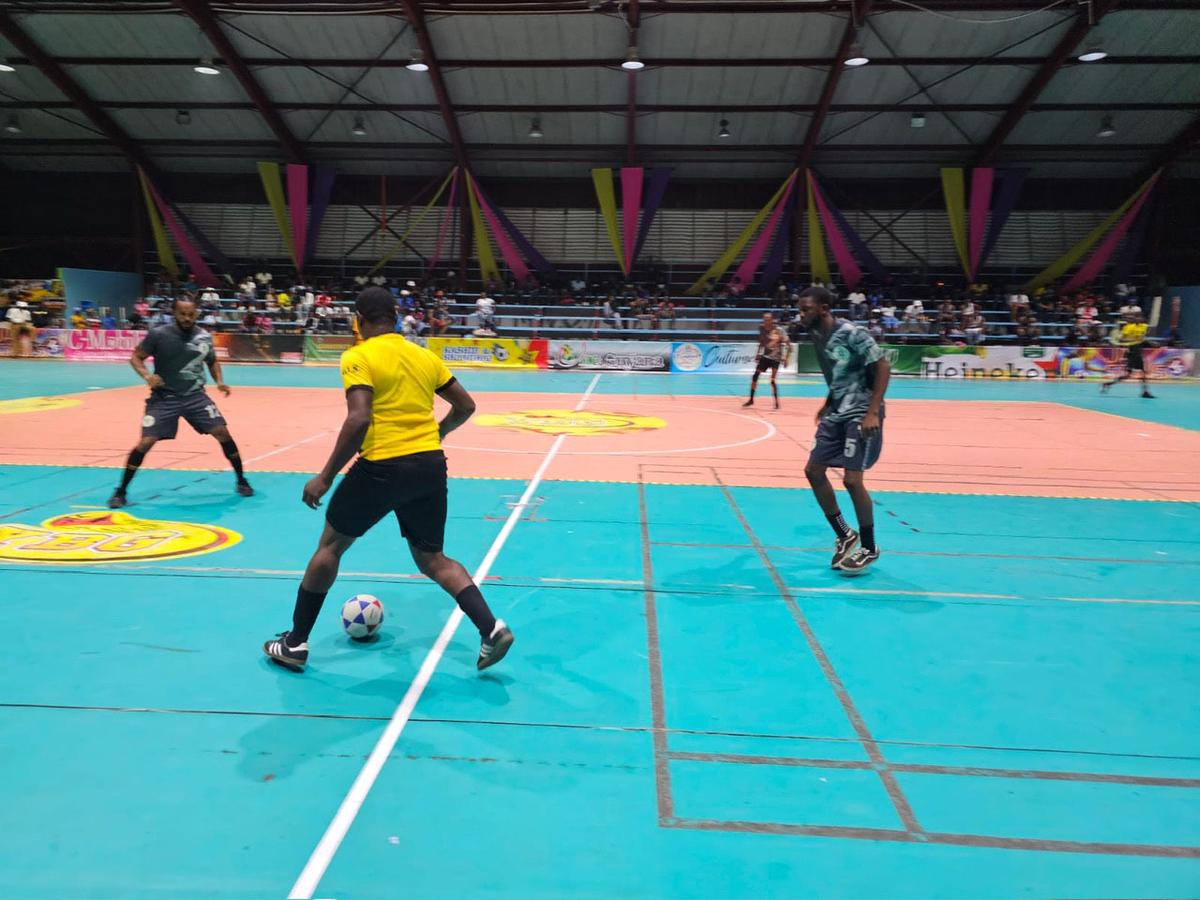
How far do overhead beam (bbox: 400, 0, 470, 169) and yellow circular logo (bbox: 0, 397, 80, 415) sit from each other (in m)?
16.7

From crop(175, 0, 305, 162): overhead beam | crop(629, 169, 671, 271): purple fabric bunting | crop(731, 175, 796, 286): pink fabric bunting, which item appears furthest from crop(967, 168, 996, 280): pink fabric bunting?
crop(175, 0, 305, 162): overhead beam

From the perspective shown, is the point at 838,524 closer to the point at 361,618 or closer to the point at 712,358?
the point at 361,618

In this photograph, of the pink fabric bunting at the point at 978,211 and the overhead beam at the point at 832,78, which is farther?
the pink fabric bunting at the point at 978,211

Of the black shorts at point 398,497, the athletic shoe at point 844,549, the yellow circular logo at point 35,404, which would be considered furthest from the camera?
the yellow circular logo at point 35,404

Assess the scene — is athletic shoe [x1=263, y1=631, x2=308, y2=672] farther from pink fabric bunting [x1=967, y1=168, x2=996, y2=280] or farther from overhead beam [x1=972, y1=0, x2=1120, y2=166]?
pink fabric bunting [x1=967, y1=168, x2=996, y2=280]

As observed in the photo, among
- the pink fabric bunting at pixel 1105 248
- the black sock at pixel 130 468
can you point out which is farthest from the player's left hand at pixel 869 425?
the pink fabric bunting at pixel 1105 248

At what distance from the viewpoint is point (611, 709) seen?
12.9 ft

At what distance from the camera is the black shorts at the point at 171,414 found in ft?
25.8

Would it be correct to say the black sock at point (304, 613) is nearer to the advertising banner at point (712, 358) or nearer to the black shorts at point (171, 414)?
the black shorts at point (171, 414)

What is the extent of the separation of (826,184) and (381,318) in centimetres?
3356

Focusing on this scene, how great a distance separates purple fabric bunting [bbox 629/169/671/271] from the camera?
32.4 meters

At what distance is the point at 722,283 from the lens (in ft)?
115

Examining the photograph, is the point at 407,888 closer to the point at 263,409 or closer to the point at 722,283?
the point at 263,409

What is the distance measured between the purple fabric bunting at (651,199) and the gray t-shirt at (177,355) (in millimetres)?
26943
